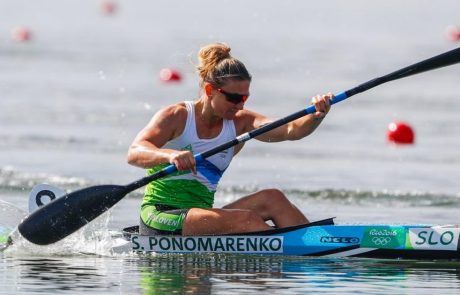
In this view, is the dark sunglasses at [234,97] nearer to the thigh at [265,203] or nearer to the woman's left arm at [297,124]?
Result: the woman's left arm at [297,124]

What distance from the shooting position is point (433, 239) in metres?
11.4

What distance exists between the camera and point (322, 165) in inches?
764

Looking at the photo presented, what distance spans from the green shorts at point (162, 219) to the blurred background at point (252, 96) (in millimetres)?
1218

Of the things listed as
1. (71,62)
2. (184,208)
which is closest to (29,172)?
(184,208)

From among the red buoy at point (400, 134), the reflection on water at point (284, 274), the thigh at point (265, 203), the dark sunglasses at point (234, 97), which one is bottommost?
the reflection on water at point (284, 274)

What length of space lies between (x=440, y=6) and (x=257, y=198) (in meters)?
54.9

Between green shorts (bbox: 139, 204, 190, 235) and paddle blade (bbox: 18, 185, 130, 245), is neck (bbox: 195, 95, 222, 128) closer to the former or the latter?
green shorts (bbox: 139, 204, 190, 235)

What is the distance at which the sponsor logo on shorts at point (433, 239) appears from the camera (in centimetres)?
1130

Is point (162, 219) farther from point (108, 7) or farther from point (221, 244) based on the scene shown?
point (108, 7)

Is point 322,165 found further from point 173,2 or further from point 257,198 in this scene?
point 173,2

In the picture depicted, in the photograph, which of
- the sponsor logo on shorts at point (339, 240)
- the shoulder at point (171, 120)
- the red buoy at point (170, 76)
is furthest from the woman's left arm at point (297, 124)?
the red buoy at point (170, 76)

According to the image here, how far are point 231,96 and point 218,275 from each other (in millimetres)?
1509

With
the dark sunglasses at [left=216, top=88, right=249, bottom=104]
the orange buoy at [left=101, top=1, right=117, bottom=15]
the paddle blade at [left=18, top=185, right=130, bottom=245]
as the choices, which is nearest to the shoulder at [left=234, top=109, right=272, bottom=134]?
the dark sunglasses at [left=216, top=88, right=249, bottom=104]

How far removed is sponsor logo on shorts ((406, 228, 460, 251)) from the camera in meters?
11.3
